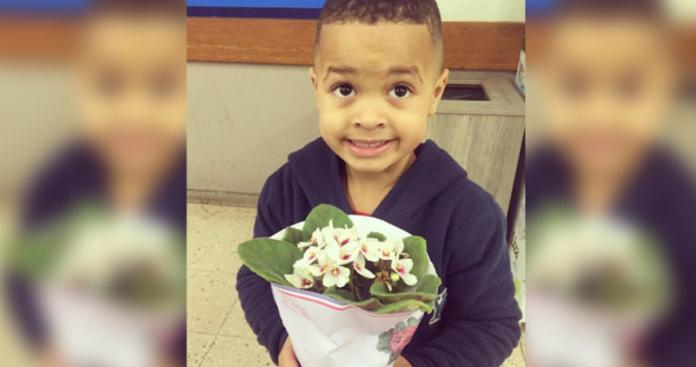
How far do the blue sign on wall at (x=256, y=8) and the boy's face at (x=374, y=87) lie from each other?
1.64m

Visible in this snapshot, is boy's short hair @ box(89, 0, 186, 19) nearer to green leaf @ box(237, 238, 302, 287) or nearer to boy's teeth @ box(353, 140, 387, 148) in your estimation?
green leaf @ box(237, 238, 302, 287)

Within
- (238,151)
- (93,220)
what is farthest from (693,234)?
(238,151)

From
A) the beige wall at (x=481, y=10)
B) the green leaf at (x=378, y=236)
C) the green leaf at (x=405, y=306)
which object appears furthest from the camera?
the beige wall at (x=481, y=10)

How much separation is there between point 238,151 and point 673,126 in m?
2.65

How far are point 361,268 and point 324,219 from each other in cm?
11

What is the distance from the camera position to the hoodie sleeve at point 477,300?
82cm

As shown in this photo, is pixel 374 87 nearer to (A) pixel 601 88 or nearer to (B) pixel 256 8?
(A) pixel 601 88

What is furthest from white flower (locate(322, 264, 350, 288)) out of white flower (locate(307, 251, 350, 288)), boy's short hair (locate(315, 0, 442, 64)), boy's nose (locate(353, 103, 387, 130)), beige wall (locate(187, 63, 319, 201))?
beige wall (locate(187, 63, 319, 201))

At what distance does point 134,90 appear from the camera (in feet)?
0.69

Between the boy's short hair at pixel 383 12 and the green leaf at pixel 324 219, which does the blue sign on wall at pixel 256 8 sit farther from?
the green leaf at pixel 324 219

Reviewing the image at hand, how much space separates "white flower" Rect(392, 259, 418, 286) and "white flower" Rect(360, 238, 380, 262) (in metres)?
0.02

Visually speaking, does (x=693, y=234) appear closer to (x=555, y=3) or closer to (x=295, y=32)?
(x=555, y=3)

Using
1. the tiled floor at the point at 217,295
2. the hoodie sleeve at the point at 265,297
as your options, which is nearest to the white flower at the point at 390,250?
the hoodie sleeve at the point at 265,297

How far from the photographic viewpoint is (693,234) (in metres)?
0.20
